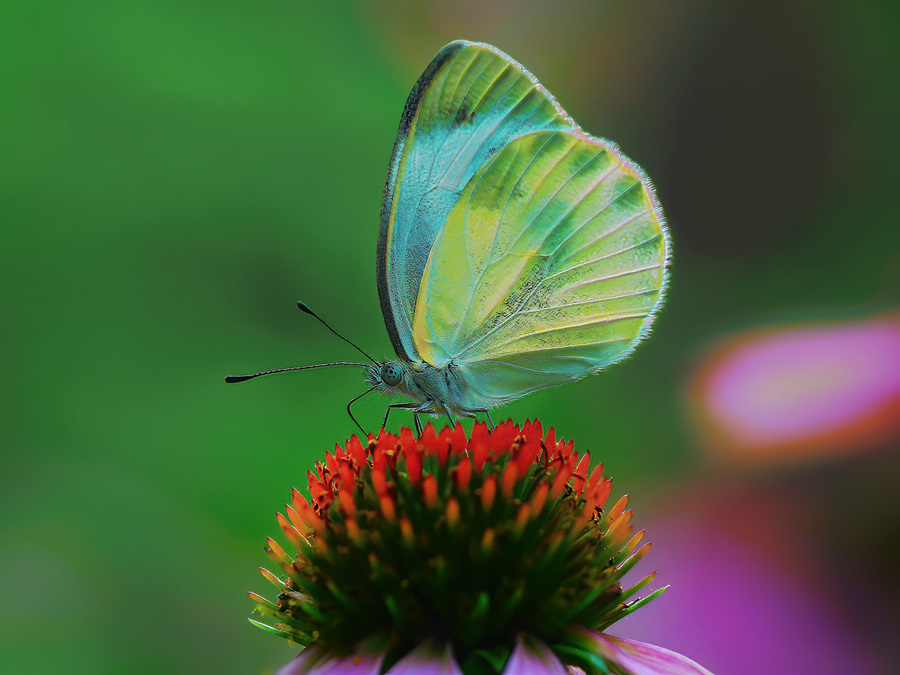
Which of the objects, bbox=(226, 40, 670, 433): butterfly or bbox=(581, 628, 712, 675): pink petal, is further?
bbox=(226, 40, 670, 433): butterfly

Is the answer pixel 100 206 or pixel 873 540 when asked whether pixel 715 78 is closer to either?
pixel 873 540

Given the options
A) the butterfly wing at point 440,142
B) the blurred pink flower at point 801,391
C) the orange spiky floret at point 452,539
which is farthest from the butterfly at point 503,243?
the blurred pink flower at point 801,391

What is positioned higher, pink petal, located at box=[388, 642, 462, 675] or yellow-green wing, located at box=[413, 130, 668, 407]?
yellow-green wing, located at box=[413, 130, 668, 407]

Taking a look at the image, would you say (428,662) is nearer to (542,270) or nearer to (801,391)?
(542,270)

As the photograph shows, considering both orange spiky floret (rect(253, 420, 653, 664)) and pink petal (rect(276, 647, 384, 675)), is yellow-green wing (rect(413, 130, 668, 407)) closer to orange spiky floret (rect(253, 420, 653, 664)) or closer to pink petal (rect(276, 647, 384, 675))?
orange spiky floret (rect(253, 420, 653, 664))

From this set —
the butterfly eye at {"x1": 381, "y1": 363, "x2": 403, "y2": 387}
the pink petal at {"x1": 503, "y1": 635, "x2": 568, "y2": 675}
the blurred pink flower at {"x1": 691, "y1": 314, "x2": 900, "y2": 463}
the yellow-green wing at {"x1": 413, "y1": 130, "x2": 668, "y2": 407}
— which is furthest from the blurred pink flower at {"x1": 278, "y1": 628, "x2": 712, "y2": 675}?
the blurred pink flower at {"x1": 691, "y1": 314, "x2": 900, "y2": 463}

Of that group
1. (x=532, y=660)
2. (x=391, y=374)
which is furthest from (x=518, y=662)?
(x=391, y=374)

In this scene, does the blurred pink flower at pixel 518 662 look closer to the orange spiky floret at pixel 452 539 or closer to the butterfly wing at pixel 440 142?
the orange spiky floret at pixel 452 539

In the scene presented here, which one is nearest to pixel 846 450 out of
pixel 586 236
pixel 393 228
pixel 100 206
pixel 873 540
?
pixel 873 540
